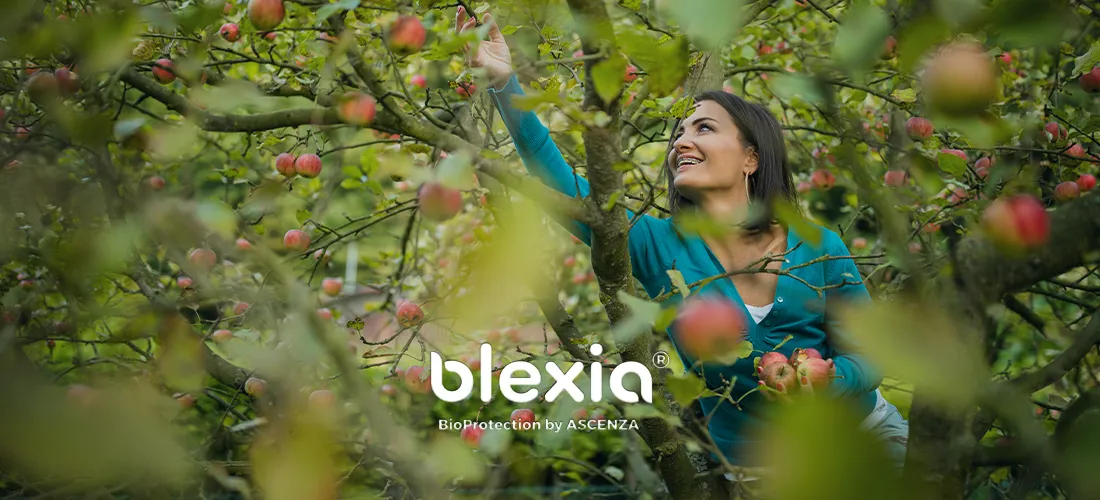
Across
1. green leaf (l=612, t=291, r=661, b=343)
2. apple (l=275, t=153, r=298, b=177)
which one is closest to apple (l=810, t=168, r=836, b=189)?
apple (l=275, t=153, r=298, b=177)

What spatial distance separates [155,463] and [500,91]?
111 centimetres

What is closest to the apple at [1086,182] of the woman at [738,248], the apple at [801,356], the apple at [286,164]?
the woman at [738,248]

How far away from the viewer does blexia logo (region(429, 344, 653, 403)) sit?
42.5 inches

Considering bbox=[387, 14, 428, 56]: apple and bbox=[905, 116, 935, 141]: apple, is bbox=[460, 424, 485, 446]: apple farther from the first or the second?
bbox=[905, 116, 935, 141]: apple

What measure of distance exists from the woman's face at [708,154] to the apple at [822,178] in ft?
2.42

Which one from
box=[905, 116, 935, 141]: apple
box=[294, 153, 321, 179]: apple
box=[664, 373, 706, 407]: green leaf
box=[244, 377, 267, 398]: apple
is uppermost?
box=[905, 116, 935, 141]: apple

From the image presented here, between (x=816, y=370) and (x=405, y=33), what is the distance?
0.83m

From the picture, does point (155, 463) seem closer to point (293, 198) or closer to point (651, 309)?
point (651, 309)

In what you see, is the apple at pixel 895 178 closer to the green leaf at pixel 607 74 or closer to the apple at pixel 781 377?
the apple at pixel 781 377

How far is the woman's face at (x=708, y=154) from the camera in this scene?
189 centimetres

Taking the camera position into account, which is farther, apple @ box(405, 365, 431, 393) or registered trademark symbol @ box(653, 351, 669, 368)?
apple @ box(405, 365, 431, 393)

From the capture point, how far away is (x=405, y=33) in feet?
3.66

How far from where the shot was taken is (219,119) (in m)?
1.22

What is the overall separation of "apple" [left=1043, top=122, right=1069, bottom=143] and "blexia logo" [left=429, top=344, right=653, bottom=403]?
3.65 ft
